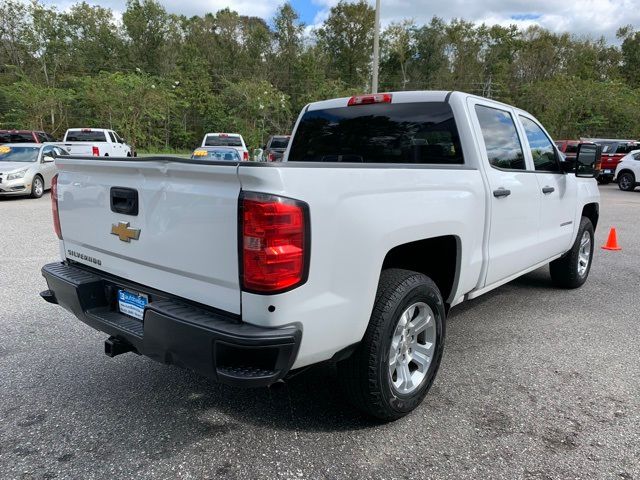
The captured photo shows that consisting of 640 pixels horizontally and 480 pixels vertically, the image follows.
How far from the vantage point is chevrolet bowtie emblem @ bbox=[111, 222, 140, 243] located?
2.62 meters

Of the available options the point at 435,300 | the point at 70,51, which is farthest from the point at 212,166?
the point at 70,51

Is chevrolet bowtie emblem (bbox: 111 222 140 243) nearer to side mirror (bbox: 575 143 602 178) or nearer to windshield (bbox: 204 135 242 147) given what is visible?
side mirror (bbox: 575 143 602 178)

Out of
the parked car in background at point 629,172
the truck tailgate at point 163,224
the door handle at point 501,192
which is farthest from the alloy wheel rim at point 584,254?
the parked car in background at point 629,172

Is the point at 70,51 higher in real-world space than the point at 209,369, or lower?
higher

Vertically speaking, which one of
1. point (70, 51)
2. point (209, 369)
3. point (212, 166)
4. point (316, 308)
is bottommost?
point (209, 369)

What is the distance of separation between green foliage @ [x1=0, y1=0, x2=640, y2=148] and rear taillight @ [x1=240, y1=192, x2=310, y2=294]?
3587 cm

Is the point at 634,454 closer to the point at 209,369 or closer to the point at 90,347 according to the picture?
the point at 209,369

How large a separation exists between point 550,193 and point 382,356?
2.79 metres

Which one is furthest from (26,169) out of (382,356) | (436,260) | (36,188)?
(382,356)

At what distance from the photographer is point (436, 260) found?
3.37 metres

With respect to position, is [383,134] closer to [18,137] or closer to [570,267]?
[570,267]

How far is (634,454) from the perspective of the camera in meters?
2.59

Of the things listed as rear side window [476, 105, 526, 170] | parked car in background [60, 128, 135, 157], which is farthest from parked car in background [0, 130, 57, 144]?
rear side window [476, 105, 526, 170]

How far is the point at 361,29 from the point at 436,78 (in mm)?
11061
